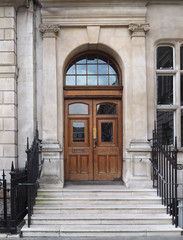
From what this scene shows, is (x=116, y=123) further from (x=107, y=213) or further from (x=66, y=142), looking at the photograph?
(x=107, y=213)

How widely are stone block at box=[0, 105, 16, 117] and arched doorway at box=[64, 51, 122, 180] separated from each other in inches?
62.6

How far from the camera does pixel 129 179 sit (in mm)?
7277

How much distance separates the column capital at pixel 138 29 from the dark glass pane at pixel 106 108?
2.19 m

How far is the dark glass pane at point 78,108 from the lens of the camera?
8.15 metres

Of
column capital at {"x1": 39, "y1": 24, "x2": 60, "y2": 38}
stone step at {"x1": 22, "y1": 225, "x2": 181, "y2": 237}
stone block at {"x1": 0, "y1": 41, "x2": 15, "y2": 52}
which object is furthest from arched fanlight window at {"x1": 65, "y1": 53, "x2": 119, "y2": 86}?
stone step at {"x1": 22, "y1": 225, "x2": 181, "y2": 237}

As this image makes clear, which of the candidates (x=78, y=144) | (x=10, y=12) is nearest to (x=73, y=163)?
(x=78, y=144)

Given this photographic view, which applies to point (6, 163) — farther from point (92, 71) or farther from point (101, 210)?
point (92, 71)

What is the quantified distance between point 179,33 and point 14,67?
492 cm

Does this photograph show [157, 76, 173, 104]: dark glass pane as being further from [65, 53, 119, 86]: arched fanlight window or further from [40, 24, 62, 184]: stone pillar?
[40, 24, 62, 184]: stone pillar

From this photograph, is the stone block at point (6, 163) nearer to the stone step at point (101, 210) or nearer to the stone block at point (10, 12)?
the stone step at point (101, 210)

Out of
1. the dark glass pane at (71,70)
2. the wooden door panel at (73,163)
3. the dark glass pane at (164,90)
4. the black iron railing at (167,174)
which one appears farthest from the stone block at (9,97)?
the dark glass pane at (164,90)

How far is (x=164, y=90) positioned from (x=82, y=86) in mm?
2501

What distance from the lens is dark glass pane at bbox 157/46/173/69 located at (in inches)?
316

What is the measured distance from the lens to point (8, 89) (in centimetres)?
738
